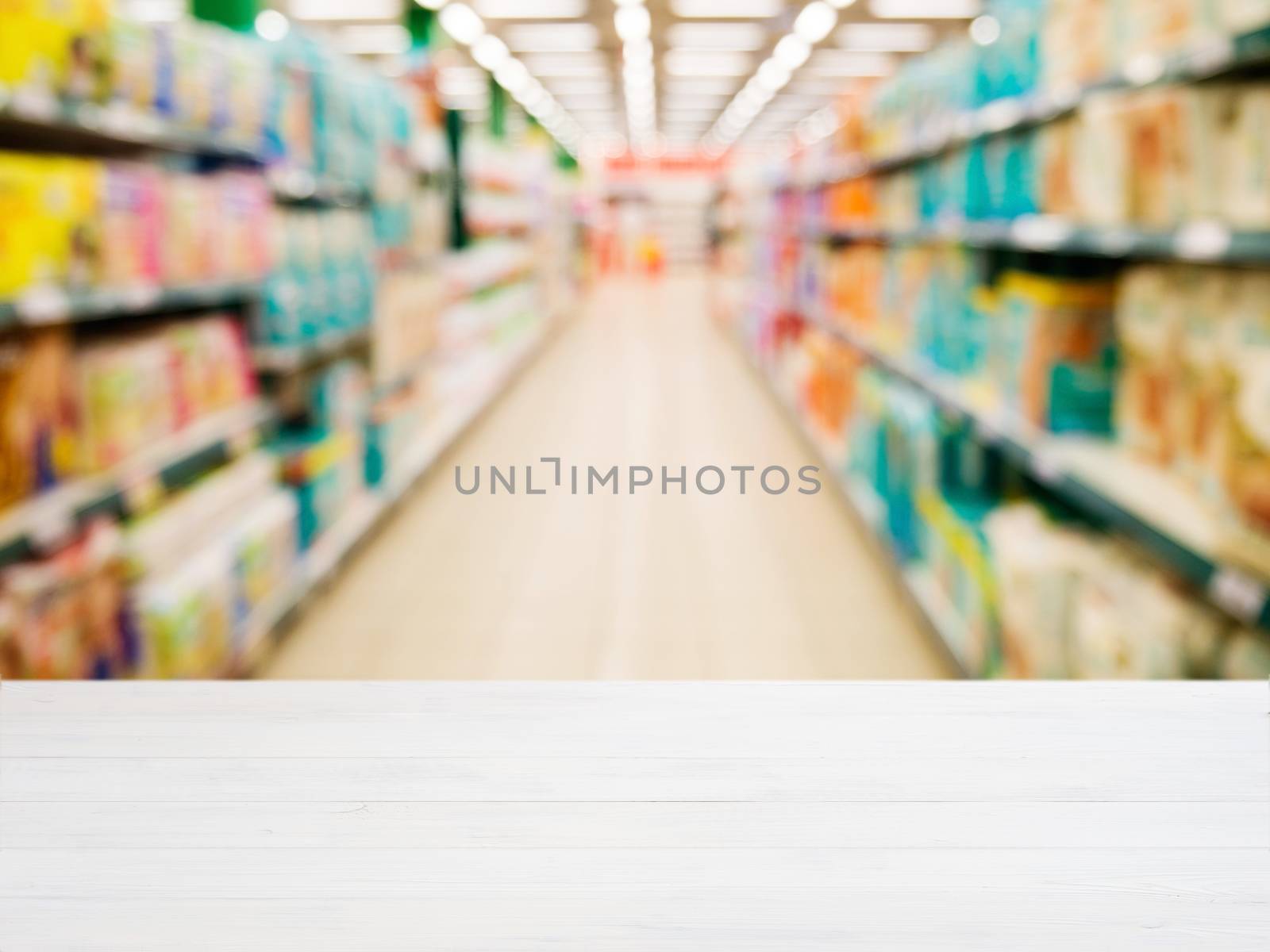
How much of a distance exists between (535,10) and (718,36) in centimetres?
239

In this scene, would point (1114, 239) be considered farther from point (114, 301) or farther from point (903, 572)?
point (114, 301)

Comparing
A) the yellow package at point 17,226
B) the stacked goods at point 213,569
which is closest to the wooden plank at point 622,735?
the yellow package at point 17,226

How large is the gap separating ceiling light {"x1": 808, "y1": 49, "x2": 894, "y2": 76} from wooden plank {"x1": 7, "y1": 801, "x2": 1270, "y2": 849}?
13786 millimetres

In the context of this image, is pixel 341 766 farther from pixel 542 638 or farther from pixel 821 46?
pixel 821 46

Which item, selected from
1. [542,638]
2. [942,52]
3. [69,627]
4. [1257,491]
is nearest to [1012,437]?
[1257,491]

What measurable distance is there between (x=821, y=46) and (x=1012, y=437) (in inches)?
453

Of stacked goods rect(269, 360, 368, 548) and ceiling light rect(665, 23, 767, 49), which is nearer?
stacked goods rect(269, 360, 368, 548)

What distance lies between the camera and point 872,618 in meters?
3.71

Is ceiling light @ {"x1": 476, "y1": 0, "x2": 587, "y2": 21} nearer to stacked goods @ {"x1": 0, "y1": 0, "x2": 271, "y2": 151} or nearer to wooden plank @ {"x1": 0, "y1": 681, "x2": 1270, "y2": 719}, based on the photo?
stacked goods @ {"x1": 0, "y1": 0, "x2": 271, "y2": 151}

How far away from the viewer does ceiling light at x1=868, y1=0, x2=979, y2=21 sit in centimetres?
1082

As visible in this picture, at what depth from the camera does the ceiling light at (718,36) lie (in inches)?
469

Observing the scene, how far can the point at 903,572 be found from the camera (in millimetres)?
3803

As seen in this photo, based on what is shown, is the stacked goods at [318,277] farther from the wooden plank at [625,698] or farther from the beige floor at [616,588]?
the wooden plank at [625,698]

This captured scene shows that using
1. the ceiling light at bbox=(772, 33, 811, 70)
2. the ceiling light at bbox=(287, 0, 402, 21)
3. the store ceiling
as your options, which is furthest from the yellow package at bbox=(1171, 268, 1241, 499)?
the ceiling light at bbox=(772, 33, 811, 70)
